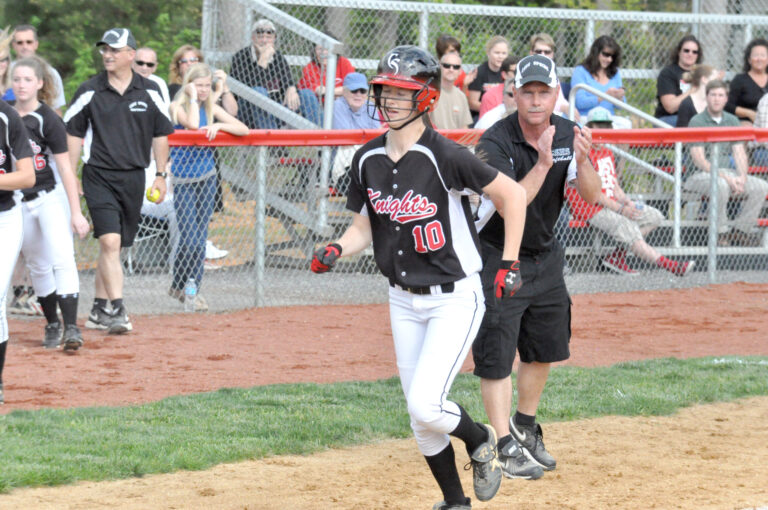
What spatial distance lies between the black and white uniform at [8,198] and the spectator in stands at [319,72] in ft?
16.1

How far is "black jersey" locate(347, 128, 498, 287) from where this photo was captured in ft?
14.6

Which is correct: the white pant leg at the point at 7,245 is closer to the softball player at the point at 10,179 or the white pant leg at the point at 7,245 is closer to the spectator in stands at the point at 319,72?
the softball player at the point at 10,179

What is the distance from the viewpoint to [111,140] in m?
8.57

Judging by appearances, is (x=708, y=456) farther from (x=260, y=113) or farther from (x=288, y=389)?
(x=260, y=113)

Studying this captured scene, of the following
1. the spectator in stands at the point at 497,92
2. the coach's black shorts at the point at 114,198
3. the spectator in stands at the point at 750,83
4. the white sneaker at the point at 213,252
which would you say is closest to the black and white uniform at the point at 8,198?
the coach's black shorts at the point at 114,198

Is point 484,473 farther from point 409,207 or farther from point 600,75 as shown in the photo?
point 600,75

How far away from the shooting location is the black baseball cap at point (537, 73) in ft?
16.4

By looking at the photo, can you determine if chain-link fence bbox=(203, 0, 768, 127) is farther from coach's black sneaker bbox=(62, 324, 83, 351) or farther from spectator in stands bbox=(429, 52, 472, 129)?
coach's black sneaker bbox=(62, 324, 83, 351)

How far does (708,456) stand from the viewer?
18.9 ft

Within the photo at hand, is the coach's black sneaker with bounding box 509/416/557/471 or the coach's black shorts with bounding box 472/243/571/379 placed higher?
the coach's black shorts with bounding box 472/243/571/379

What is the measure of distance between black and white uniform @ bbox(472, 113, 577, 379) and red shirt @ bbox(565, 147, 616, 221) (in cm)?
519

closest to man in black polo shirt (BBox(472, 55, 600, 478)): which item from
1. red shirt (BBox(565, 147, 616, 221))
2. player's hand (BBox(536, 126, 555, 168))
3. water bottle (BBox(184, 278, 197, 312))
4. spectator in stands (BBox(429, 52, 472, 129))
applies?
player's hand (BBox(536, 126, 555, 168))

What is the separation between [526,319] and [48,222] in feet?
13.7

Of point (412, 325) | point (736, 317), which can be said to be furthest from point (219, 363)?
point (736, 317)
